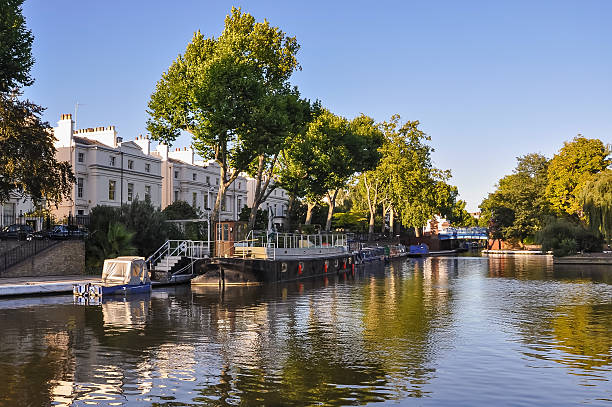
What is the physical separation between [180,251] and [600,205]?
161ft

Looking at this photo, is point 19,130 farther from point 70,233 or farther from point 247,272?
point 247,272

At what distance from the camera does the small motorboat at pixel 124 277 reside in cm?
3200

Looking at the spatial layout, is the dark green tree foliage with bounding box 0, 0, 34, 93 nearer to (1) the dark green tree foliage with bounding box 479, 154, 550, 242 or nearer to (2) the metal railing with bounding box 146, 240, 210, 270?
(2) the metal railing with bounding box 146, 240, 210, 270

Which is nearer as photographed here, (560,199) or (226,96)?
(226,96)

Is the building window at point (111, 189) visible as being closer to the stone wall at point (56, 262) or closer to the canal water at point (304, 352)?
the stone wall at point (56, 262)

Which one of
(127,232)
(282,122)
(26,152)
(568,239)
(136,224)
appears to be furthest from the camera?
(568,239)

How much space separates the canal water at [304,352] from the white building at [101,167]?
122 feet

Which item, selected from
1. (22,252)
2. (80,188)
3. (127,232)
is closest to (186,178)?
(80,188)

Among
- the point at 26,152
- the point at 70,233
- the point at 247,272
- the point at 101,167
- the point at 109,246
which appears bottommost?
the point at 247,272

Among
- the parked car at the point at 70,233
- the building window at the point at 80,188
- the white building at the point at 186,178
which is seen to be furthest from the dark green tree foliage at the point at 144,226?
the white building at the point at 186,178

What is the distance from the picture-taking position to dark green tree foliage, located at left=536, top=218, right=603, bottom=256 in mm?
72375

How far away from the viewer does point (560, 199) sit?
93125 millimetres

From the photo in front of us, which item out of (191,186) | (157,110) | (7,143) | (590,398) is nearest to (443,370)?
(590,398)

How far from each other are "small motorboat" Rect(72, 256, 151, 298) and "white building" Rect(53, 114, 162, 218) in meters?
30.1
